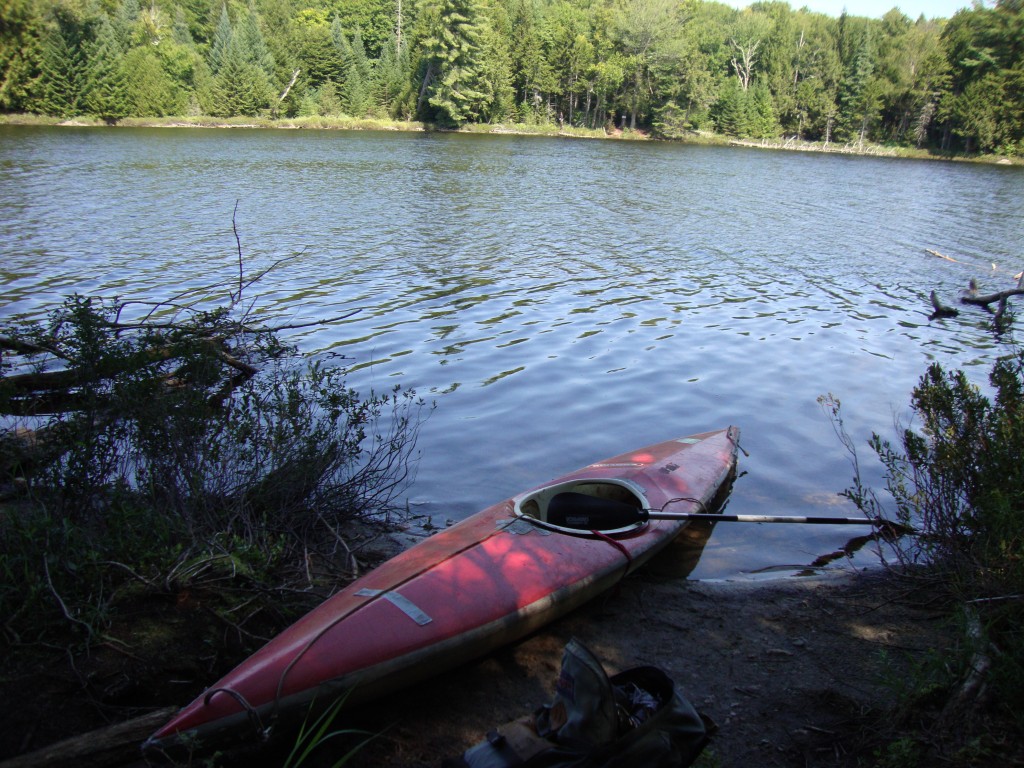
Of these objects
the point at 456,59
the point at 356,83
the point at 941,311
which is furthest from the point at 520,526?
the point at 356,83

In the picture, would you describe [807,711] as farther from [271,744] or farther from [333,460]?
[333,460]

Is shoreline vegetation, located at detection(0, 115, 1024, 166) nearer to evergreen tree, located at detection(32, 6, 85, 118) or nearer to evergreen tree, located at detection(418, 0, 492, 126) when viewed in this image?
evergreen tree, located at detection(32, 6, 85, 118)

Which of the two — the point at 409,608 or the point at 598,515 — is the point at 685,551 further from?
the point at 409,608


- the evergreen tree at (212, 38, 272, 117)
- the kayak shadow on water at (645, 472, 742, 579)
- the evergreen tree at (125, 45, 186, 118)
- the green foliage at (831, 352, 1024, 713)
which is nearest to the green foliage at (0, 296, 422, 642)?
the kayak shadow on water at (645, 472, 742, 579)

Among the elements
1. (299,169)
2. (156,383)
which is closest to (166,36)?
(299,169)

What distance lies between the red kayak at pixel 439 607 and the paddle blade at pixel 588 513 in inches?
1.5

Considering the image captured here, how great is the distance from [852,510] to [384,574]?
3957 mm

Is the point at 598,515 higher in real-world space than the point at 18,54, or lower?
lower

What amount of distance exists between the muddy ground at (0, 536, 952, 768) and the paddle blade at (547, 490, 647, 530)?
14.4 inches

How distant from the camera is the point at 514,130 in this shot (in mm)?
53438

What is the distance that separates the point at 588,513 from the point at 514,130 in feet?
Answer: 173

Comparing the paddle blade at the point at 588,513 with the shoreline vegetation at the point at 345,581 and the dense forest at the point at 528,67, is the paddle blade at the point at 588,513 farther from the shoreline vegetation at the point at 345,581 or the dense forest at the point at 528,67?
the dense forest at the point at 528,67

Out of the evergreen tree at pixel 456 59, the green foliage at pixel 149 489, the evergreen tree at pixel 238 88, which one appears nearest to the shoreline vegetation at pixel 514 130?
the evergreen tree at pixel 238 88

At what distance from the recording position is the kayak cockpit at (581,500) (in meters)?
4.35
